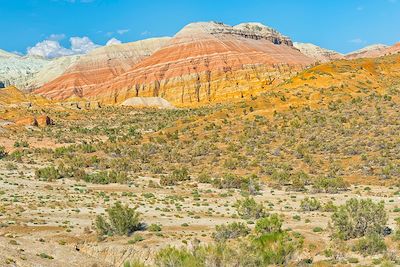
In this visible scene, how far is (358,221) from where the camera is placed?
18.4 meters

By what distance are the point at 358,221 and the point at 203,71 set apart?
118833 millimetres

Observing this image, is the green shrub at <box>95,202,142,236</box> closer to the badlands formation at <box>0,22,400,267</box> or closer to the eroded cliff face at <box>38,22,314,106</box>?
the badlands formation at <box>0,22,400,267</box>

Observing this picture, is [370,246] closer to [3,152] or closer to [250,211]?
[250,211]

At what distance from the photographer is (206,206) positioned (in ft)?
89.4

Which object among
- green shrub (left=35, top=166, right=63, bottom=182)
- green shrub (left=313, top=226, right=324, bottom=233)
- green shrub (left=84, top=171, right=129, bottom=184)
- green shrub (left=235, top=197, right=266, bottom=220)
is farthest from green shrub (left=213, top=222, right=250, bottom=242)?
green shrub (left=35, top=166, right=63, bottom=182)

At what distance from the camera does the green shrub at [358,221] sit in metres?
18.1

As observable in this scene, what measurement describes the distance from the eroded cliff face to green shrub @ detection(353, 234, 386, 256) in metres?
99.0

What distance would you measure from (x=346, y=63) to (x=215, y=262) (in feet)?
204

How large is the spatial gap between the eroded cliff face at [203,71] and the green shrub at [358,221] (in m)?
97.0

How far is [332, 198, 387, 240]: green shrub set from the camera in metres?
18.1


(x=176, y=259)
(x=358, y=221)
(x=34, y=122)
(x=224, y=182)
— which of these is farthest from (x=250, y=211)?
(x=34, y=122)

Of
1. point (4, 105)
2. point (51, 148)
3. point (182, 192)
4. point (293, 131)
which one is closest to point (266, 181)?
point (182, 192)

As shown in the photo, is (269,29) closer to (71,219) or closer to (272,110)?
(272,110)

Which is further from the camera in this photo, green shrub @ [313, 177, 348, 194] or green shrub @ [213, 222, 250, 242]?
green shrub @ [313, 177, 348, 194]
